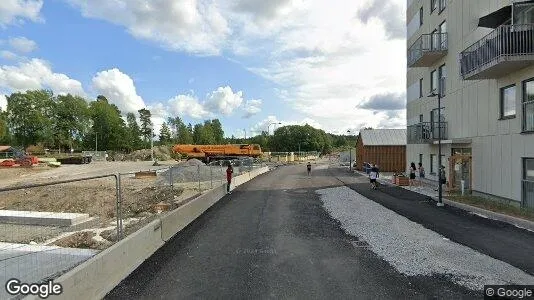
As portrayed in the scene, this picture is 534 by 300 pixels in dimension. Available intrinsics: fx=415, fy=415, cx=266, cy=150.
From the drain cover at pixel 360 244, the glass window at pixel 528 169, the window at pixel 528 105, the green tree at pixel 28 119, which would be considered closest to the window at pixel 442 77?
the window at pixel 528 105

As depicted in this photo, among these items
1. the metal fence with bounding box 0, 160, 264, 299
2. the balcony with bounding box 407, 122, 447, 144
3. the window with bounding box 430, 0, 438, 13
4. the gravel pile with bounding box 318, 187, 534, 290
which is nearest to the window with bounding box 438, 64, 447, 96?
the balcony with bounding box 407, 122, 447, 144

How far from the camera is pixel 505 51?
1541 cm

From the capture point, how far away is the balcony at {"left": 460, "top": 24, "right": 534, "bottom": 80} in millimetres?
15102

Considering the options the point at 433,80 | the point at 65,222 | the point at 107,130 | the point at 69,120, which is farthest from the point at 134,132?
Result: the point at 65,222

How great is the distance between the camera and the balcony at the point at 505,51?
15102 mm

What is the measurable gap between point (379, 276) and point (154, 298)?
151 inches

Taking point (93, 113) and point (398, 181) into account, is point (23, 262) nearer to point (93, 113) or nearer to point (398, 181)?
point (398, 181)

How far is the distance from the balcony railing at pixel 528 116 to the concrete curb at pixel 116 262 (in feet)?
42.6

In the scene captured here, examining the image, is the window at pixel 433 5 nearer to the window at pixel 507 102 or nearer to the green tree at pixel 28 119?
the window at pixel 507 102

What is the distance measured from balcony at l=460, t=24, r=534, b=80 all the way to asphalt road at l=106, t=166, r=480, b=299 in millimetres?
9257

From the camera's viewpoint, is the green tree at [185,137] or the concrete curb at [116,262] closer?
the concrete curb at [116,262]

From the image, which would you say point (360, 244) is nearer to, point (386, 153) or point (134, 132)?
point (386, 153)

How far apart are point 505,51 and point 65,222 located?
55.8ft

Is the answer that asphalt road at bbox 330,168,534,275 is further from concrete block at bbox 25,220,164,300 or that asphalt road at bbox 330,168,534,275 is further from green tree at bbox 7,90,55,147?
green tree at bbox 7,90,55,147
